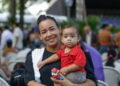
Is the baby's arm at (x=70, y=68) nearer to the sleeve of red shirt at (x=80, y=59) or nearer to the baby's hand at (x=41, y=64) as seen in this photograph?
the sleeve of red shirt at (x=80, y=59)

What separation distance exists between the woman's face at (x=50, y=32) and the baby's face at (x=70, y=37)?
0.07m

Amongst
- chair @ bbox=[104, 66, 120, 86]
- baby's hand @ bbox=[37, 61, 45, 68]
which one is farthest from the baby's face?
chair @ bbox=[104, 66, 120, 86]

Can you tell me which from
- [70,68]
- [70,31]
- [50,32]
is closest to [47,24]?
[50,32]

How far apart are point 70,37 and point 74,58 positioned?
0.57 ft

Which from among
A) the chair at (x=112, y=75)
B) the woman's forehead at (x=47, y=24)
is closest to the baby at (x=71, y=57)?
the woman's forehead at (x=47, y=24)

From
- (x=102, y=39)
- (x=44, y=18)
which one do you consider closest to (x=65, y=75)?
(x=44, y=18)

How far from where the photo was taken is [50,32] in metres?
3.20

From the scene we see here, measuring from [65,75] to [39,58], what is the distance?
319 mm

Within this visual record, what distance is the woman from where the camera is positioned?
3.15 meters

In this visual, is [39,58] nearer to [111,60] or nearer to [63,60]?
[63,60]

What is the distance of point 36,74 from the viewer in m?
3.20

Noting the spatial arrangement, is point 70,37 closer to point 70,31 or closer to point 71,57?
point 70,31

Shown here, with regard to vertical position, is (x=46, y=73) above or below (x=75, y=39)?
below

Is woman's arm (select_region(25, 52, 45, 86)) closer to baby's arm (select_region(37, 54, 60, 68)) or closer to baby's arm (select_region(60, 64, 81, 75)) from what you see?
baby's arm (select_region(37, 54, 60, 68))
